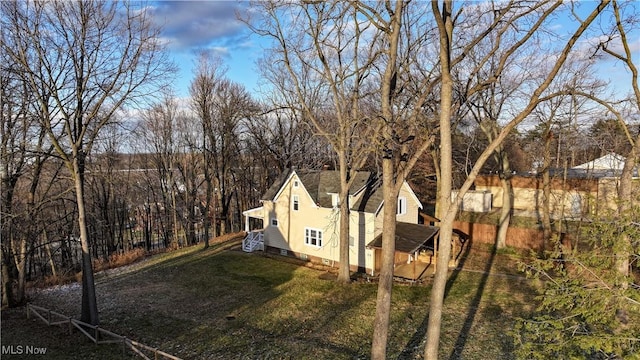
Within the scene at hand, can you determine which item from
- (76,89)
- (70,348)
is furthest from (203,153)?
(70,348)

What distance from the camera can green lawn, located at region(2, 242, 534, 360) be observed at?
1170 centimetres

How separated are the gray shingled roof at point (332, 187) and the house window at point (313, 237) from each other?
1761 millimetres

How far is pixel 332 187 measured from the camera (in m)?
23.1

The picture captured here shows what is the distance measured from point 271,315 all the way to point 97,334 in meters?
5.93

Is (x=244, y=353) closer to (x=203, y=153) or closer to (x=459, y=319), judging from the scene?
(x=459, y=319)

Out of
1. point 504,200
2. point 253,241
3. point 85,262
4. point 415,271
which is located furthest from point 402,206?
point 85,262

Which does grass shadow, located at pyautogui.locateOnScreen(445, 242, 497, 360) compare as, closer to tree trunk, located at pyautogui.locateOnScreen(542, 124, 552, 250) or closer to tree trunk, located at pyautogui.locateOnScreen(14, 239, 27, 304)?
tree trunk, located at pyautogui.locateOnScreen(542, 124, 552, 250)

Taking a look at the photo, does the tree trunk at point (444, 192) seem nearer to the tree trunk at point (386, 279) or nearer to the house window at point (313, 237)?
the tree trunk at point (386, 279)

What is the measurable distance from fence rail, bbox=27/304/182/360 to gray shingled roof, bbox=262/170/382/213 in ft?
41.6

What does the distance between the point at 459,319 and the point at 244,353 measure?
7.76 m

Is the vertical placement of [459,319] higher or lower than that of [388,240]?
lower

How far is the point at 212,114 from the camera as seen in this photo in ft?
112

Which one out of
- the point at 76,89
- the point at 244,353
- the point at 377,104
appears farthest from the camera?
the point at 377,104

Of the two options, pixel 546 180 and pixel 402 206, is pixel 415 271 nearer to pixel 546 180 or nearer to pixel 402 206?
pixel 402 206
